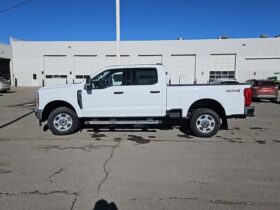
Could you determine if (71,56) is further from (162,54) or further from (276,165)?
(276,165)

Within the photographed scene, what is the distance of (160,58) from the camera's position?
4250 centimetres

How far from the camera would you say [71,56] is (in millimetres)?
43438

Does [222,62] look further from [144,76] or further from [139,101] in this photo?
[139,101]

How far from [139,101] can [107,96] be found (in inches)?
38.3

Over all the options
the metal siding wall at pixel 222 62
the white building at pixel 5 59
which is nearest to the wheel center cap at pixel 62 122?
the metal siding wall at pixel 222 62

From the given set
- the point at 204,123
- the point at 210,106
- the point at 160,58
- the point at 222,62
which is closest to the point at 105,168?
the point at 204,123

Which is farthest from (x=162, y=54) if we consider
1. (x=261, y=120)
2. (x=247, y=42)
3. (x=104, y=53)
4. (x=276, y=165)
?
(x=276, y=165)

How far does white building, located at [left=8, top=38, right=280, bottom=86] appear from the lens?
135 feet

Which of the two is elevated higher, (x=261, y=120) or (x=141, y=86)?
(x=141, y=86)

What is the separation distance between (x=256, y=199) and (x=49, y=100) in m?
6.24

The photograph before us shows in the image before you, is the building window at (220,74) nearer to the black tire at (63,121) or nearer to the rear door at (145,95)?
the rear door at (145,95)

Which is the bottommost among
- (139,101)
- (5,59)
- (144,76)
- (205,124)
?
(205,124)

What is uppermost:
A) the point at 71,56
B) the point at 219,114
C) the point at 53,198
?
the point at 71,56

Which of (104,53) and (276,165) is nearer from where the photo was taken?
(276,165)
